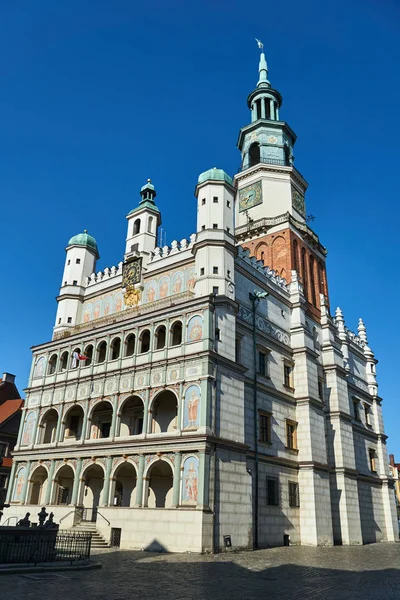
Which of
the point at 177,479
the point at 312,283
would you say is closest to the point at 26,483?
the point at 177,479

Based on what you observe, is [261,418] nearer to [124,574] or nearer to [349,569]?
[349,569]

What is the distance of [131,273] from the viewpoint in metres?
40.9

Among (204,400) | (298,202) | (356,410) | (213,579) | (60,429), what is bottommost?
(213,579)

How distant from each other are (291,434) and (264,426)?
3.81 meters

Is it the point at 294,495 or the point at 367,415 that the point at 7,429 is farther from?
the point at 367,415

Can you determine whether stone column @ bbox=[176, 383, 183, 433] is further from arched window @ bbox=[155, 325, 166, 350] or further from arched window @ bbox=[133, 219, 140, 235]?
arched window @ bbox=[133, 219, 140, 235]

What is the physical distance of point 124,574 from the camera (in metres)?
18.5

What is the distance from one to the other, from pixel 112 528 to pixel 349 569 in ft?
46.9

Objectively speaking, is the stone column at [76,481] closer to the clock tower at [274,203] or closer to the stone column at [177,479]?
the stone column at [177,479]

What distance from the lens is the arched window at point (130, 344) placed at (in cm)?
3572

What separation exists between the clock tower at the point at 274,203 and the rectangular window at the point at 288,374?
305 inches

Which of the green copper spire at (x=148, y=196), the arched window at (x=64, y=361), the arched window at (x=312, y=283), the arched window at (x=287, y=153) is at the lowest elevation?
the arched window at (x=64, y=361)

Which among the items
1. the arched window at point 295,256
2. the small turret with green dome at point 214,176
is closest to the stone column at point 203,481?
the small turret with green dome at point 214,176

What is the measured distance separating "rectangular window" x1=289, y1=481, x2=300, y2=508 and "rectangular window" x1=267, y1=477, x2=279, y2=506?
77.0 inches
